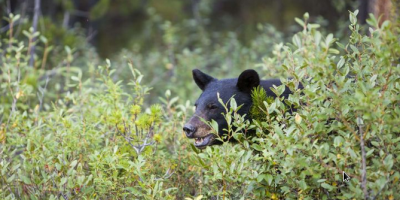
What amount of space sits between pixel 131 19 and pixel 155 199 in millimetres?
17342

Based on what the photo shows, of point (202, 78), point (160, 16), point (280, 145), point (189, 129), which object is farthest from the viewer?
point (160, 16)

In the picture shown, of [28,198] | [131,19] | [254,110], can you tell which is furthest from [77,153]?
[131,19]

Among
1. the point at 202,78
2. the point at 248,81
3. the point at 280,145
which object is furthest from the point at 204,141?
the point at 280,145

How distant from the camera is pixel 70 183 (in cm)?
349

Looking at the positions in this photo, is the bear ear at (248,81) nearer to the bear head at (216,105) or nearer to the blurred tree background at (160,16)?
the bear head at (216,105)

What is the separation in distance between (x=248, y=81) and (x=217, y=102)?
0.31 m

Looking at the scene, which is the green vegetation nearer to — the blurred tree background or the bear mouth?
the bear mouth

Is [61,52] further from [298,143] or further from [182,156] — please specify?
[298,143]

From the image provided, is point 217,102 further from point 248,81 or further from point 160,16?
point 160,16

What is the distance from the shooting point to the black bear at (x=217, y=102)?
4.25m

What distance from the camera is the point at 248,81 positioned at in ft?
14.4

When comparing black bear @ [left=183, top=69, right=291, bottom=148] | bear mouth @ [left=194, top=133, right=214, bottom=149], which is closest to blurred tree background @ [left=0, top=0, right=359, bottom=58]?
black bear @ [left=183, top=69, right=291, bottom=148]

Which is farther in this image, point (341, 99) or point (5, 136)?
point (5, 136)

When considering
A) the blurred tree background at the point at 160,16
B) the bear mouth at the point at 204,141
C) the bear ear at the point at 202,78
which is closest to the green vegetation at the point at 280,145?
the bear mouth at the point at 204,141
